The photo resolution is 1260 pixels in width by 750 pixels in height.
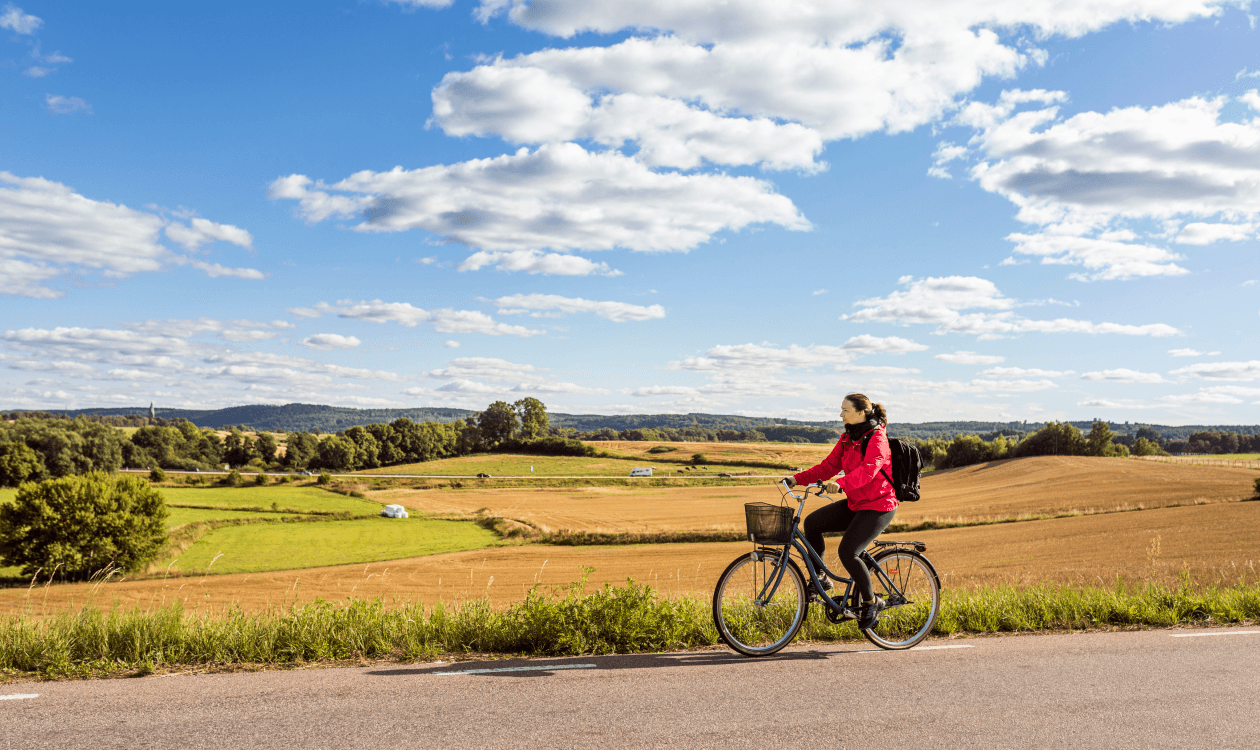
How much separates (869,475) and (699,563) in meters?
27.5

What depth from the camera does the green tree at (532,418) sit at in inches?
5276

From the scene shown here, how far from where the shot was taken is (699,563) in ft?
109

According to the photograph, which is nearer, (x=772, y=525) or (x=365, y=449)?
(x=772, y=525)

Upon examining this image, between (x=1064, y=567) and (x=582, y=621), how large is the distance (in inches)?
1068

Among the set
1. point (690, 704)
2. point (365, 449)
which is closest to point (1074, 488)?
point (690, 704)

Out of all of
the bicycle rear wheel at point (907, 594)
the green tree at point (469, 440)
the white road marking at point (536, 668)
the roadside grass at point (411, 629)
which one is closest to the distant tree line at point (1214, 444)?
the green tree at point (469, 440)

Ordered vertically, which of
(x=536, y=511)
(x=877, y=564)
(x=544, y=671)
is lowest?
(x=536, y=511)

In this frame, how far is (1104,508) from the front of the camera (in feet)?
168

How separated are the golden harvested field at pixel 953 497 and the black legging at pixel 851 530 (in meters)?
30.0

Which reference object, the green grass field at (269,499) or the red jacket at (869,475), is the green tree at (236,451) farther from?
the red jacket at (869,475)

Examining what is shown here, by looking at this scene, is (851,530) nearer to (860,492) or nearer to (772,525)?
(860,492)

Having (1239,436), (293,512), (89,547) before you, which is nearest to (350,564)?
(89,547)

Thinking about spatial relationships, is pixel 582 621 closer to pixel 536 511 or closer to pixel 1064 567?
pixel 1064 567

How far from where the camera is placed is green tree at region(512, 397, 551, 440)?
134000mm
